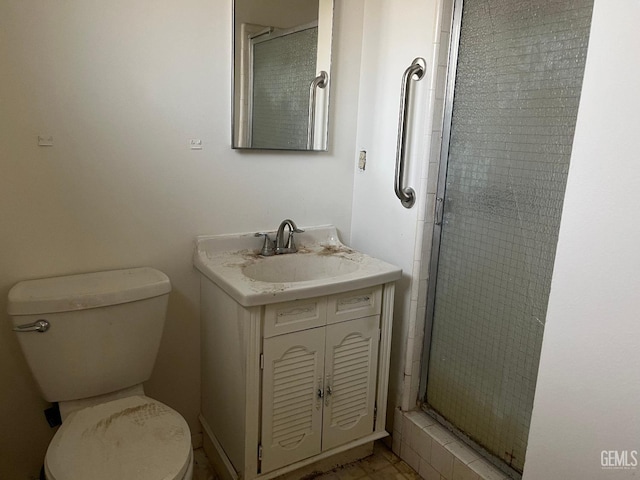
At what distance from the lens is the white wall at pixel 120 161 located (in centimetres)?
138

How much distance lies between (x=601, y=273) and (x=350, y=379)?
0.92 metres

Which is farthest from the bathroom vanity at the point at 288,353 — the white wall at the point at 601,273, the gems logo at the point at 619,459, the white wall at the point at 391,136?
the gems logo at the point at 619,459

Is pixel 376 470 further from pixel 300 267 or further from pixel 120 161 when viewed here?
pixel 120 161

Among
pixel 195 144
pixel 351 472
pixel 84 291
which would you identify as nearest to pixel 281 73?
pixel 195 144

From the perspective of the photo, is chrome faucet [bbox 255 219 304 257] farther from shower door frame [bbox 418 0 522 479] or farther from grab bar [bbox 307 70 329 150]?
shower door frame [bbox 418 0 522 479]

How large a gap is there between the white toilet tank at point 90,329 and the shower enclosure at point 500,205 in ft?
3.34

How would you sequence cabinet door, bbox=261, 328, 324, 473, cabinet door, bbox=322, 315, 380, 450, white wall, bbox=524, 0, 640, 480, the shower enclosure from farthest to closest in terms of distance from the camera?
cabinet door, bbox=322, 315, 380, 450 < cabinet door, bbox=261, 328, 324, 473 < the shower enclosure < white wall, bbox=524, 0, 640, 480

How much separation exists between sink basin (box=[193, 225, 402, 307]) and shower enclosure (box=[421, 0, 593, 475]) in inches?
10.9

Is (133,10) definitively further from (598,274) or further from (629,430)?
(629,430)

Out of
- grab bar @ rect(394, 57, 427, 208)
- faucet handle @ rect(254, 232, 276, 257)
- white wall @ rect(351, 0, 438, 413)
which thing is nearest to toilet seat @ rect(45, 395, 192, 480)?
faucet handle @ rect(254, 232, 276, 257)

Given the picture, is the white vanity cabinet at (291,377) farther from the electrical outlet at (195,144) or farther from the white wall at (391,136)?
the electrical outlet at (195,144)

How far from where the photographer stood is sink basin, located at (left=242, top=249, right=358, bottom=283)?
173 centimetres

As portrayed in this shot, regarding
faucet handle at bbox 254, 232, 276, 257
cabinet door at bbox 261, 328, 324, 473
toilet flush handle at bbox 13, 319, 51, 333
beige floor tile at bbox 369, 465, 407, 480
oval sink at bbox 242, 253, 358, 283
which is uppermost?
faucet handle at bbox 254, 232, 276, 257

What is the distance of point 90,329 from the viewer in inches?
54.1
